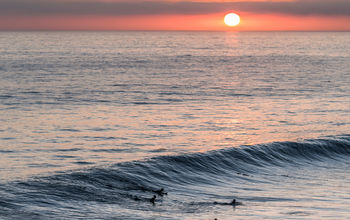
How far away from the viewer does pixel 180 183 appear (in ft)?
62.2

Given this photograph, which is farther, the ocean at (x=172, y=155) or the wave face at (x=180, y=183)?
the ocean at (x=172, y=155)

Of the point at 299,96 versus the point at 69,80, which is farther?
the point at 69,80

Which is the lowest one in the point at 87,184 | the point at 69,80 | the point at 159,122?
the point at 87,184

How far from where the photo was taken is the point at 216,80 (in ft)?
206

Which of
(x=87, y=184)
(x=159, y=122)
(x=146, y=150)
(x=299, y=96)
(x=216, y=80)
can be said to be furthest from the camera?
(x=216, y=80)

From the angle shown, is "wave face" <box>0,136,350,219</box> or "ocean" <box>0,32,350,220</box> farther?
"ocean" <box>0,32,350,220</box>

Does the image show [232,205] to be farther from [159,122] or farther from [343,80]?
[343,80]

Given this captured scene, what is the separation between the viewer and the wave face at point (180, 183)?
47.4ft

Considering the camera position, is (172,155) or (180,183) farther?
(172,155)

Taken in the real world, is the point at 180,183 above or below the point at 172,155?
below

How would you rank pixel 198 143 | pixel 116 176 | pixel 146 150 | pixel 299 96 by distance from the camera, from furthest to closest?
pixel 299 96, pixel 198 143, pixel 146 150, pixel 116 176

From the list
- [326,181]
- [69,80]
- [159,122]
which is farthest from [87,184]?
[69,80]

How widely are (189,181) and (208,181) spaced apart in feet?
2.31

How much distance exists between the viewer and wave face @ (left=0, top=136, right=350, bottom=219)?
47.4 ft
